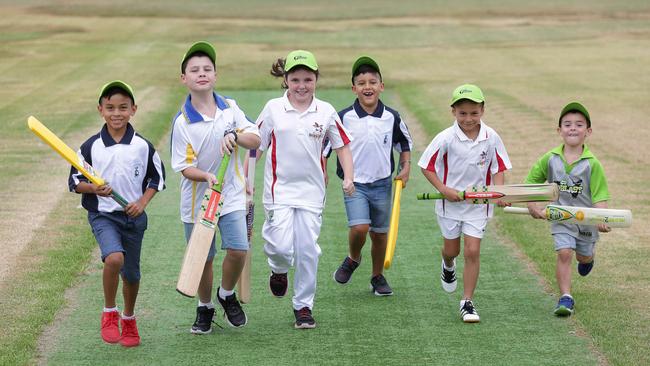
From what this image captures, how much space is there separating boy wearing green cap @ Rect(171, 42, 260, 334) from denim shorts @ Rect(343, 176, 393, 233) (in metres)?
1.35

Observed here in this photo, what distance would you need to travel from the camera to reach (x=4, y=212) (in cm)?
1215

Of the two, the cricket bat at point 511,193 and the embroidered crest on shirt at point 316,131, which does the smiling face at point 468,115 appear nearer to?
the cricket bat at point 511,193

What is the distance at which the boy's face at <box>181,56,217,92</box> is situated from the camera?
308 inches

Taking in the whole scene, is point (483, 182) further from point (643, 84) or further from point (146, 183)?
point (643, 84)

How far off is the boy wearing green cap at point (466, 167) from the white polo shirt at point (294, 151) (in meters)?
0.88

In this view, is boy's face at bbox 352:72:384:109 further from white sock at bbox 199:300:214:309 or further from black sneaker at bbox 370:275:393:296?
white sock at bbox 199:300:214:309

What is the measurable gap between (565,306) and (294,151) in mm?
2343

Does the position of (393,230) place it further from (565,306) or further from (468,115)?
(565,306)

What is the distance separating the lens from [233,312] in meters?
8.04

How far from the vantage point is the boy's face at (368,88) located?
8977 millimetres

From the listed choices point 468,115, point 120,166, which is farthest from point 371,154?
point 120,166

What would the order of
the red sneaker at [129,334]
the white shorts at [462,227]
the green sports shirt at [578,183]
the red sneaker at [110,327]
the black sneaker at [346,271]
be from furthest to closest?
1. the black sneaker at [346,271]
2. the green sports shirt at [578,183]
3. the white shorts at [462,227]
4. the red sneaker at [129,334]
5. the red sneaker at [110,327]

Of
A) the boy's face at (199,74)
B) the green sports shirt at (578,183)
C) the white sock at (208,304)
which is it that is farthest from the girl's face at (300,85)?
the green sports shirt at (578,183)

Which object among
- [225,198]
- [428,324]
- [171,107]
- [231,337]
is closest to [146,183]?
[225,198]
